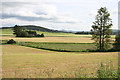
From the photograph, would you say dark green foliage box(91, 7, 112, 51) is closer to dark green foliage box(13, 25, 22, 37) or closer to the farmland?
the farmland

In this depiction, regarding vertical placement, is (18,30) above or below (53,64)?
above

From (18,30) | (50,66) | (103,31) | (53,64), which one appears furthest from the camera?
(18,30)

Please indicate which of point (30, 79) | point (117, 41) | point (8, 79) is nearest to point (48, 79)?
point (30, 79)

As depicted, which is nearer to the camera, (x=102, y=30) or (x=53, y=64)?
(x=53, y=64)

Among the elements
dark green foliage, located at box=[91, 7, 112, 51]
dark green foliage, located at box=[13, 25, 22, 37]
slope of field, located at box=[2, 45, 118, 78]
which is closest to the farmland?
slope of field, located at box=[2, 45, 118, 78]

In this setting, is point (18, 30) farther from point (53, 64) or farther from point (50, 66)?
point (50, 66)

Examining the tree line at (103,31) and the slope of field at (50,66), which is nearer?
the slope of field at (50,66)

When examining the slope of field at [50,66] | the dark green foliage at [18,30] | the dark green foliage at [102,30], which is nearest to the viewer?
the slope of field at [50,66]

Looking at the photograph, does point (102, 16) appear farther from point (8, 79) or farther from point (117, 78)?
point (8, 79)

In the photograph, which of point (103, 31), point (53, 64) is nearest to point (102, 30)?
Result: point (103, 31)

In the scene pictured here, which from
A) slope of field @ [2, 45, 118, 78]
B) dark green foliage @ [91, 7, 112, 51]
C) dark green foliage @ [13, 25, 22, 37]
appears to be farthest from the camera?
dark green foliage @ [13, 25, 22, 37]

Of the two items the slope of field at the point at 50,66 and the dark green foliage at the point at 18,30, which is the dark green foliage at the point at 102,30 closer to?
the slope of field at the point at 50,66

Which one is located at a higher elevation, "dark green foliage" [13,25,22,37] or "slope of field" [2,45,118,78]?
"dark green foliage" [13,25,22,37]

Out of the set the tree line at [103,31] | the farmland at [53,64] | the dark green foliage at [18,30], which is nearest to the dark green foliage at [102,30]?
the tree line at [103,31]
